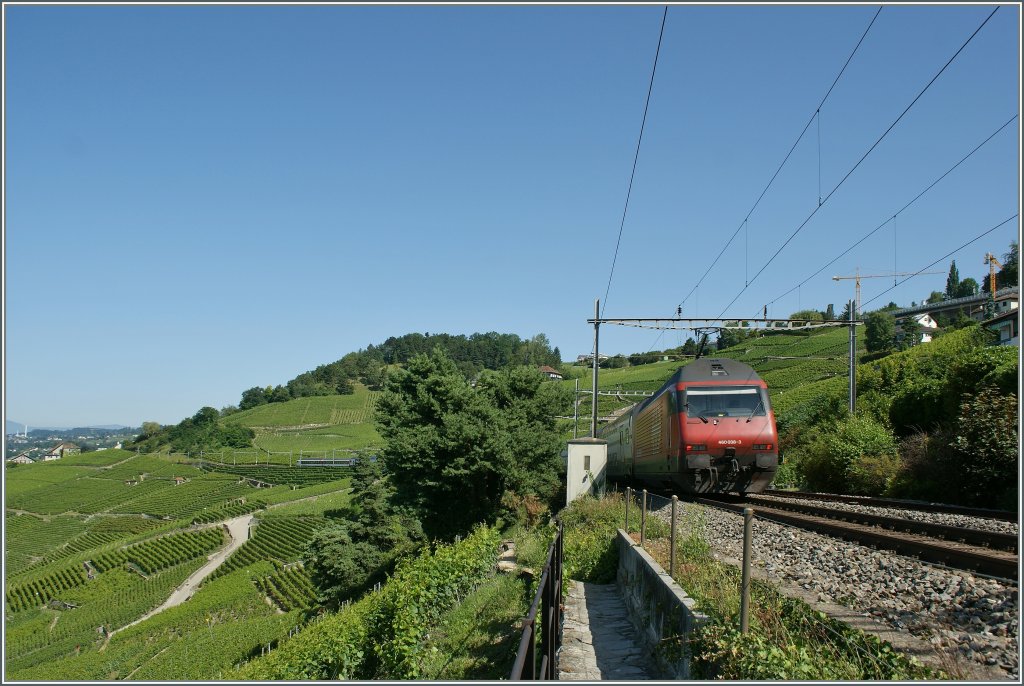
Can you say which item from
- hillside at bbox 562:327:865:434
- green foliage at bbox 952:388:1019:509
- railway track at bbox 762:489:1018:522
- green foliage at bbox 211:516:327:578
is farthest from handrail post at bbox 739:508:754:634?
green foliage at bbox 211:516:327:578

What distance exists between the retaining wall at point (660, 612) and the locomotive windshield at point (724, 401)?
248 inches

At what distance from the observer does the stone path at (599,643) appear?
7145 millimetres

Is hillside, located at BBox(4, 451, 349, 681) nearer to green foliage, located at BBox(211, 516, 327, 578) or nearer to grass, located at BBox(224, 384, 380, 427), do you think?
green foliage, located at BBox(211, 516, 327, 578)

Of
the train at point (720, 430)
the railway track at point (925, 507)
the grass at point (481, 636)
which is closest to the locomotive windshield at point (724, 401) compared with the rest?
the train at point (720, 430)

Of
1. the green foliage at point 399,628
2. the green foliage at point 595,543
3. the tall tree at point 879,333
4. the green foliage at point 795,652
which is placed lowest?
the green foliage at point 399,628

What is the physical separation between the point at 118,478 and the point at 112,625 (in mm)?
66038

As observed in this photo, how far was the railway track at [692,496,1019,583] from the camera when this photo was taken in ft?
22.5

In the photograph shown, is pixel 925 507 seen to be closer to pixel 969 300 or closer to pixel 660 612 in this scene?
pixel 660 612

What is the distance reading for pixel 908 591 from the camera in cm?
614

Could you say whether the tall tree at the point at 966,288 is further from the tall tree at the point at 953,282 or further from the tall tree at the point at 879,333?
the tall tree at the point at 879,333

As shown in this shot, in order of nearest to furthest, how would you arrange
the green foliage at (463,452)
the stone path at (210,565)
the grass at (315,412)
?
the green foliage at (463,452), the stone path at (210,565), the grass at (315,412)

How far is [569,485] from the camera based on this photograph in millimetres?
26359

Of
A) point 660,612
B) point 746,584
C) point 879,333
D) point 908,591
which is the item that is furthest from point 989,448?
point 879,333

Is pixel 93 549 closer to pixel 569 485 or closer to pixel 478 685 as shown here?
pixel 569 485
